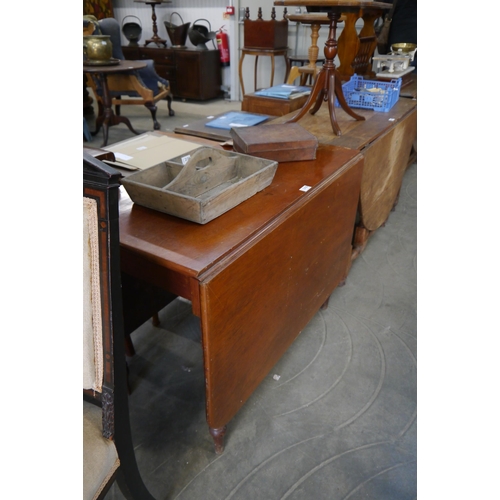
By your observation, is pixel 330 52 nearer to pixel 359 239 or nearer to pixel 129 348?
pixel 359 239

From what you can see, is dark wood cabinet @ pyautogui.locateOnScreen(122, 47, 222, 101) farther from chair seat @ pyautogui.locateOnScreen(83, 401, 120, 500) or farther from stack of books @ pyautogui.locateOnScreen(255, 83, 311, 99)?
chair seat @ pyautogui.locateOnScreen(83, 401, 120, 500)

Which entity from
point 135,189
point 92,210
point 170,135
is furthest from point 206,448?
point 170,135

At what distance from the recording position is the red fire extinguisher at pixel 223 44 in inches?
221

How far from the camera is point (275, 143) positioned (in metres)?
1.39

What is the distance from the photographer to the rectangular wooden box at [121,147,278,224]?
1035mm

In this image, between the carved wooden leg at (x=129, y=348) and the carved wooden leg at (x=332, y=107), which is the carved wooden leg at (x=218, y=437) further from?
the carved wooden leg at (x=332, y=107)

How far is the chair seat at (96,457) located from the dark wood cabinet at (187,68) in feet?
17.8

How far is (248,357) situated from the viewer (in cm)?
118

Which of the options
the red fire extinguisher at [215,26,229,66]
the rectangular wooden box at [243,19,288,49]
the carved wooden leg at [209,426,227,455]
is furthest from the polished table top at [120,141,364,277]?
the red fire extinguisher at [215,26,229,66]

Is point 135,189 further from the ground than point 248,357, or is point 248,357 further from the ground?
point 135,189

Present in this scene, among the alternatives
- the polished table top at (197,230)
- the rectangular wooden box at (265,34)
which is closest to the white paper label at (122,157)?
the polished table top at (197,230)

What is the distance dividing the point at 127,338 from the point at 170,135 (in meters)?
0.83

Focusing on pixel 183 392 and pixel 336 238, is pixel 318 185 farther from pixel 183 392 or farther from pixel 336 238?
pixel 183 392

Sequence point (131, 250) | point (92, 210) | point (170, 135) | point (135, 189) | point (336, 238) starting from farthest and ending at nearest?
point (170, 135), point (336, 238), point (135, 189), point (131, 250), point (92, 210)
